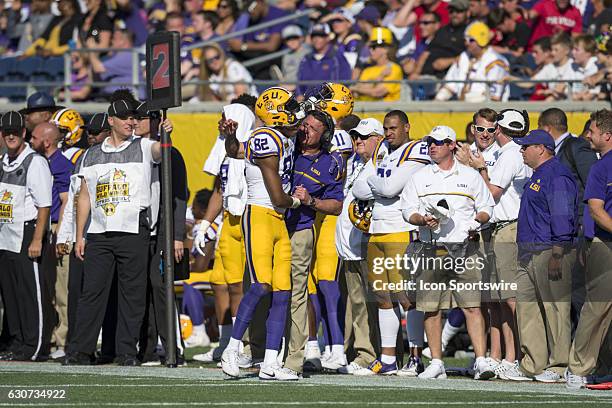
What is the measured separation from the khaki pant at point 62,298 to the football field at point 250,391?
214 centimetres

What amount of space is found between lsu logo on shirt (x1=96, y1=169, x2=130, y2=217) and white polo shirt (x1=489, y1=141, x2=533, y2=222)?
10.1 ft

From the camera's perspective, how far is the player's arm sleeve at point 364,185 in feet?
36.6

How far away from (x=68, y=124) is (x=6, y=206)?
127 cm

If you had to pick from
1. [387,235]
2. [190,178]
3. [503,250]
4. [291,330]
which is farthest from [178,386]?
[190,178]

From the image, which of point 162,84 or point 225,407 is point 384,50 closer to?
point 162,84

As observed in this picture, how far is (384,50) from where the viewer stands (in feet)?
55.4

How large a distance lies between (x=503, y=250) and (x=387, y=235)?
101 cm

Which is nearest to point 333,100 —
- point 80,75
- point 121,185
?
point 121,185

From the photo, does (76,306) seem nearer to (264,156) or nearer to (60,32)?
(264,156)

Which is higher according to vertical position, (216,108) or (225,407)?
(216,108)

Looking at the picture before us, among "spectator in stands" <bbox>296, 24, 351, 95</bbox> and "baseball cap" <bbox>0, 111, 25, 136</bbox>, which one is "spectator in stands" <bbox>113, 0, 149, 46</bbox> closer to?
"spectator in stands" <bbox>296, 24, 351, 95</bbox>

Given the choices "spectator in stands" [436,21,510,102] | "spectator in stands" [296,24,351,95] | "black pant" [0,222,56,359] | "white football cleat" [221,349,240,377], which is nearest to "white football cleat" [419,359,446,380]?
"white football cleat" [221,349,240,377]

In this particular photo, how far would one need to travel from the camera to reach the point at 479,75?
53.9ft

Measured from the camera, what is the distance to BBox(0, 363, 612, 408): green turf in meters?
8.77
